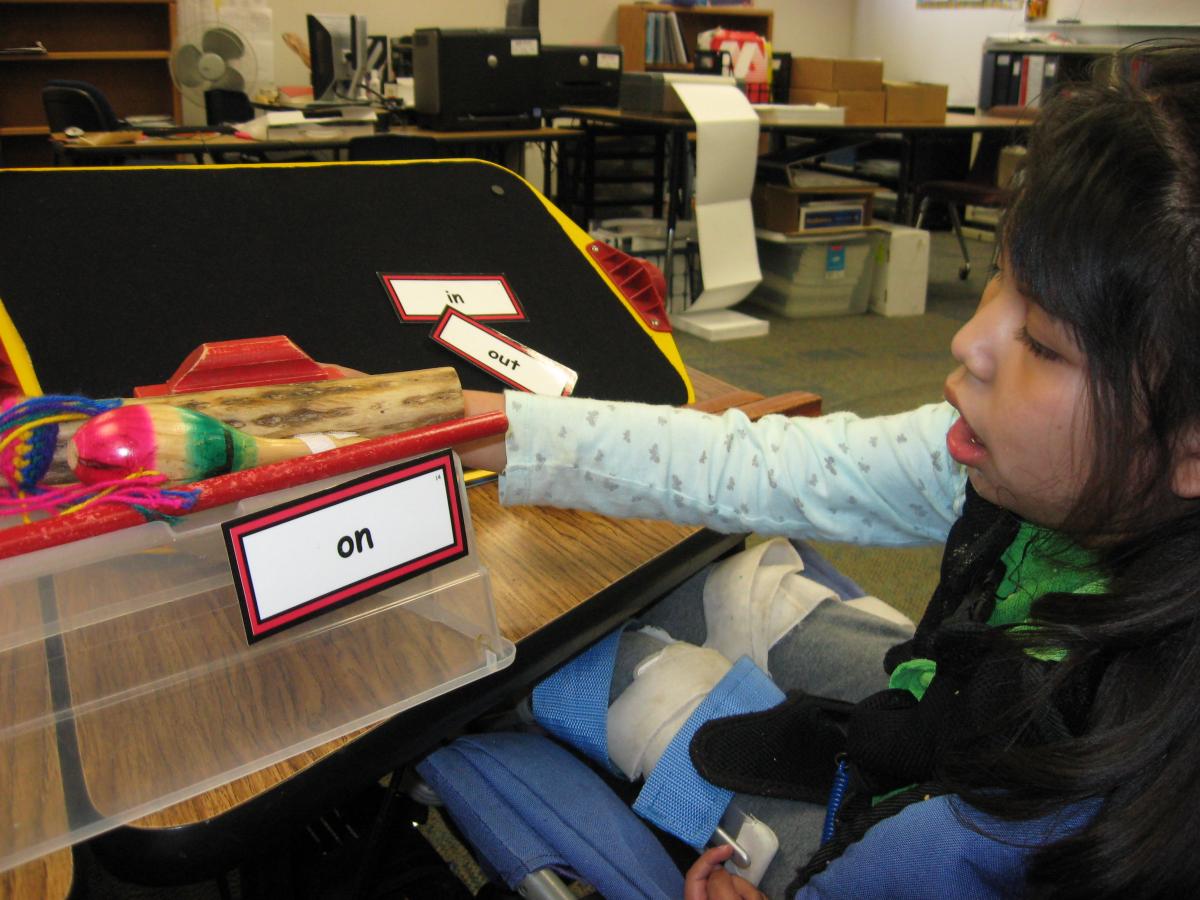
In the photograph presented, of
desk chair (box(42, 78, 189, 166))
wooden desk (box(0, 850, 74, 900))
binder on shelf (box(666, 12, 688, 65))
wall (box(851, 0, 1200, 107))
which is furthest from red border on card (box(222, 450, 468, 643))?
binder on shelf (box(666, 12, 688, 65))

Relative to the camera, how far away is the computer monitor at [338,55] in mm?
3695

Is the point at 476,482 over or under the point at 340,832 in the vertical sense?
over

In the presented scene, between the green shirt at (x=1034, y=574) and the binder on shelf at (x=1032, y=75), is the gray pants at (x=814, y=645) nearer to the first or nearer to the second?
the green shirt at (x=1034, y=574)

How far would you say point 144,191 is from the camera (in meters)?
0.85

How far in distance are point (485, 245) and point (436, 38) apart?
2.59 meters

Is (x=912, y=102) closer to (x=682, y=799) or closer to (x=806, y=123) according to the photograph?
(x=806, y=123)

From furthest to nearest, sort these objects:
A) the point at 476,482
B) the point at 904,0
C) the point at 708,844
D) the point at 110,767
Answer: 1. the point at 904,0
2. the point at 476,482
3. the point at 708,844
4. the point at 110,767

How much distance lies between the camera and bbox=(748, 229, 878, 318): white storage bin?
3.67 metres

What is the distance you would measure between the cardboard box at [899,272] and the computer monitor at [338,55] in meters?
2.05

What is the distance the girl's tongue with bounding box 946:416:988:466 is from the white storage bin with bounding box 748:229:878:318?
3.10m

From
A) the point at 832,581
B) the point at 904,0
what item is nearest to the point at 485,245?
the point at 832,581

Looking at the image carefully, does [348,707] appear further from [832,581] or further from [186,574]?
[832,581]

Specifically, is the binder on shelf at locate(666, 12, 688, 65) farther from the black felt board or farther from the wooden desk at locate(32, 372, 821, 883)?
the wooden desk at locate(32, 372, 821, 883)

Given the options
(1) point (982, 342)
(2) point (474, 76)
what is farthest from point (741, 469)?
(2) point (474, 76)
